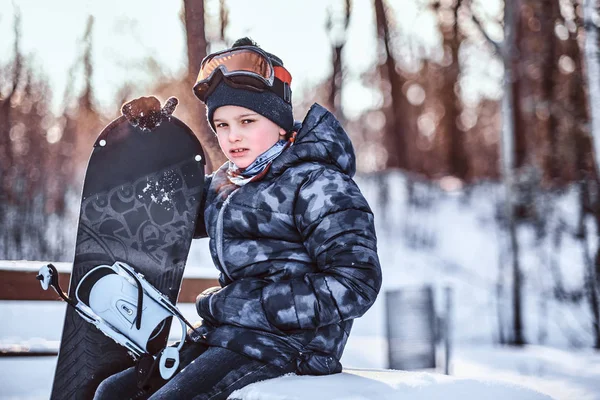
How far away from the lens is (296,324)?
189 centimetres

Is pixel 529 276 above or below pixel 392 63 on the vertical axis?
below

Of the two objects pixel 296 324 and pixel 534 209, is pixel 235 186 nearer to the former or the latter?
pixel 296 324

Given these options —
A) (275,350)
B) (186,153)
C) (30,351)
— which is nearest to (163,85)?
(30,351)

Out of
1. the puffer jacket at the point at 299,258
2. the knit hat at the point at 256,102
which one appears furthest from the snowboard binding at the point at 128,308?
the knit hat at the point at 256,102

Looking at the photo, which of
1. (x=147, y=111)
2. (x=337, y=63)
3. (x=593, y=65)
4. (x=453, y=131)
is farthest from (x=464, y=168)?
(x=147, y=111)

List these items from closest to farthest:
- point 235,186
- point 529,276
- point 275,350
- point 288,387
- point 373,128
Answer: point 288,387 < point 275,350 < point 235,186 < point 529,276 < point 373,128

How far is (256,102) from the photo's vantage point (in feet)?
7.12

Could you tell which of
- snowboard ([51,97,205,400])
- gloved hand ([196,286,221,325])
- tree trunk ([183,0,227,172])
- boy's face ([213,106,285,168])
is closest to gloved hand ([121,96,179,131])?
snowboard ([51,97,205,400])

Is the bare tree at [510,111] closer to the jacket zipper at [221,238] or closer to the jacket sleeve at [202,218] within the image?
the jacket sleeve at [202,218]

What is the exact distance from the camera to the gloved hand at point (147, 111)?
2510 mm

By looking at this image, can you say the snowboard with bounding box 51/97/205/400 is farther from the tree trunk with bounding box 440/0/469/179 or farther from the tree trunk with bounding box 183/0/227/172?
the tree trunk with bounding box 440/0/469/179

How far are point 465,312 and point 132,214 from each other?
718 centimetres

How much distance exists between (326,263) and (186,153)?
0.89m

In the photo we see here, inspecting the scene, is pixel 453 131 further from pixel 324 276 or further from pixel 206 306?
pixel 324 276
